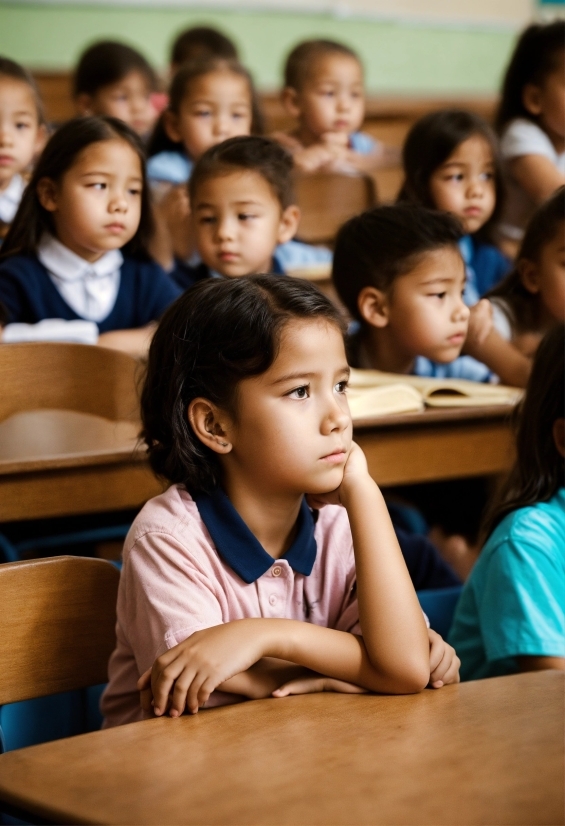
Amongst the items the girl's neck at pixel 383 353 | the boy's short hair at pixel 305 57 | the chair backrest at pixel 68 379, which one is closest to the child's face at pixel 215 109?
the boy's short hair at pixel 305 57

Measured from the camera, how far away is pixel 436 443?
2094 millimetres

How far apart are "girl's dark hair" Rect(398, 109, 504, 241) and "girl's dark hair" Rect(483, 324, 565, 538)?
131 centimetres

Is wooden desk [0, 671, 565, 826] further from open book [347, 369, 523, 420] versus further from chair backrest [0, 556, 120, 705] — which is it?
open book [347, 369, 523, 420]

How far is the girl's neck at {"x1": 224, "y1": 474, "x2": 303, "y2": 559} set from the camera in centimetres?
141

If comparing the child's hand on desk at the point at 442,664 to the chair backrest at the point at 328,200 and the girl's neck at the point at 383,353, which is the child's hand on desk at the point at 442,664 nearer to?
the girl's neck at the point at 383,353

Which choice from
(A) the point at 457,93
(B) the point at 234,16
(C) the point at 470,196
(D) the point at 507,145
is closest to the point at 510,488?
(C) the point at 470,196

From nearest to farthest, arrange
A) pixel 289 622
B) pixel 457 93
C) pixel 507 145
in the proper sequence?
1. pixel 289 622
2. pixel 507 145
3. pixel 457 93

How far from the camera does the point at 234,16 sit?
5527 millimetres

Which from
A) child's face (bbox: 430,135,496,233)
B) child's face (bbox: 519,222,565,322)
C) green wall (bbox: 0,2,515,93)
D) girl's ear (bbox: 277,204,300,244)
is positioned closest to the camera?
child's face (bbox: 519,222,565,322)

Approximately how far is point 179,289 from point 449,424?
103 centimetres

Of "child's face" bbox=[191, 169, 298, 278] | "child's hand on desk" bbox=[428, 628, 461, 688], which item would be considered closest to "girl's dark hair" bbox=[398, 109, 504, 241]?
"child's face" bbox=[191, 169, 298, 278]

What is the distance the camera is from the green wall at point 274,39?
509cm

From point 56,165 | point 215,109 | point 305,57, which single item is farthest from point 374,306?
point 305,57

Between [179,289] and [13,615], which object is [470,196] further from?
[13,615]
